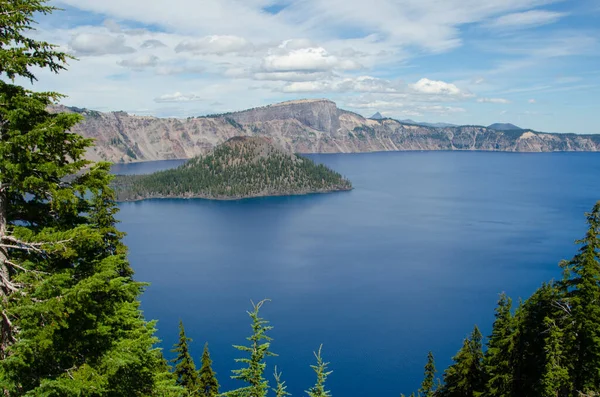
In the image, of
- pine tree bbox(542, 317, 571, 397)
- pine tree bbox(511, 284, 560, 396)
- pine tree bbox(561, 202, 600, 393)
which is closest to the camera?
pine tree bbox(542, 317, 571, 397)

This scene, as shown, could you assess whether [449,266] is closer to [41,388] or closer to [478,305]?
[478,305]

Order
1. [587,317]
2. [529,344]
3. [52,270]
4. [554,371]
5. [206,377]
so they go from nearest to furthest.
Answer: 1. [52,270]
2. [554,371]
3. [587,317]
4. [529,344]
5. [206,377]

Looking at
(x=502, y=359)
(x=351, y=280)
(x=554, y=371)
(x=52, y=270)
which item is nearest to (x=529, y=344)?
(x=502, y=359)

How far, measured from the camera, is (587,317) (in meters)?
27.7

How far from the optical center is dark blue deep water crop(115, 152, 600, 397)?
71875 mm

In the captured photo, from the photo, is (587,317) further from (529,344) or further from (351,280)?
(351,280)

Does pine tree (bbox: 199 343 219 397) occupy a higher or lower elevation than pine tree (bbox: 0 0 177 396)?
lower

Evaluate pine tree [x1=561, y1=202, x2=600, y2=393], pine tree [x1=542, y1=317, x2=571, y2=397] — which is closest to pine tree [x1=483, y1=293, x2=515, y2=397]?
pine tree [x1=542, y1=317, x2=571, y2=397]

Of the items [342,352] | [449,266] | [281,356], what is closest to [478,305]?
[449,266]

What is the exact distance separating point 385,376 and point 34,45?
212 ft

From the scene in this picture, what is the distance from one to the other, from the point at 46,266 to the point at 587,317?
30.0m

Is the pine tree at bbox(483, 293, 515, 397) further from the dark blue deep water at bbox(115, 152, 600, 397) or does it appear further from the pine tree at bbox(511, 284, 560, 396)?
the dark blue deep water at bbox(115, 152, 600, 397)

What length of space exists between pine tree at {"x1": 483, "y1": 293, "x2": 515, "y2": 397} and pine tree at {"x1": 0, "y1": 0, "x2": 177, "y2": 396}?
28576mm

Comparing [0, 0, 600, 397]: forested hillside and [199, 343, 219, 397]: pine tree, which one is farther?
[199, 343, 219, 397]: pine tree
